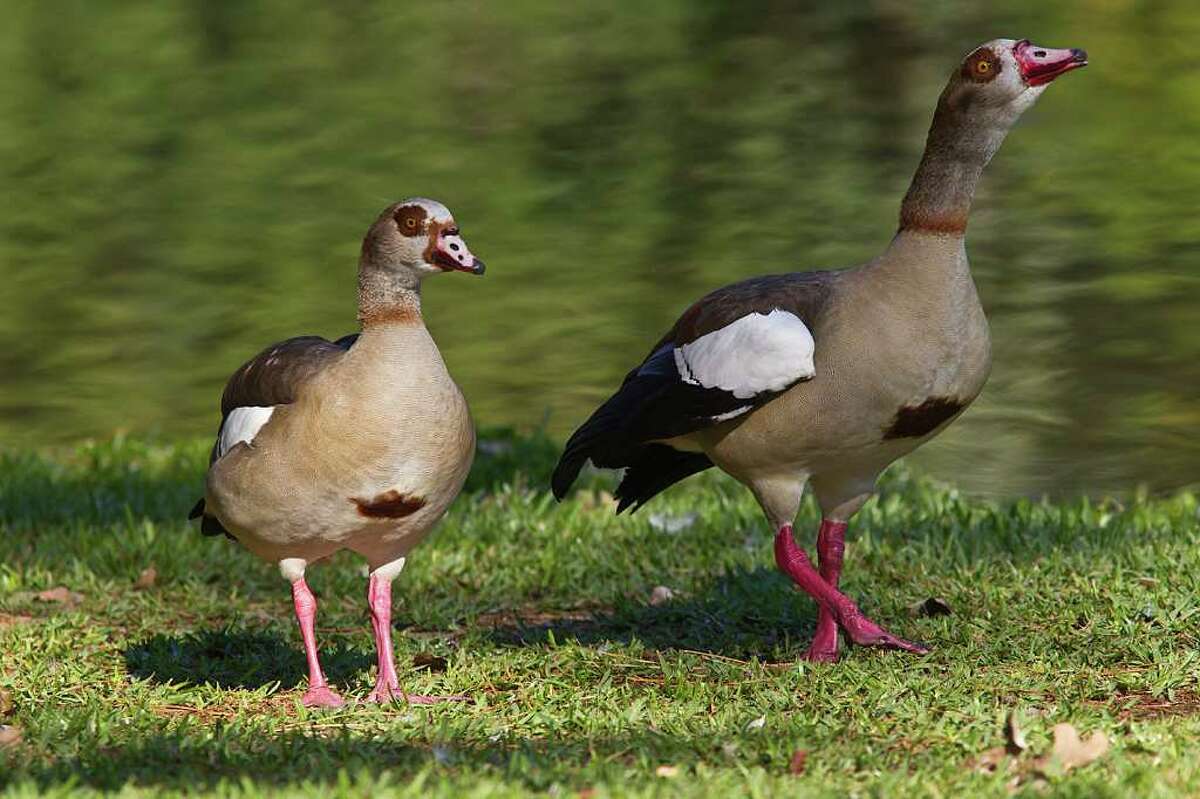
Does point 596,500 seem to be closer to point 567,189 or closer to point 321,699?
point 321,699

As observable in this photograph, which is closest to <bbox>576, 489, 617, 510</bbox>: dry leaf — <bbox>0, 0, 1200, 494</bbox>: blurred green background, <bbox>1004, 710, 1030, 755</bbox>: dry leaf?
<bbox>0, 0, 1200, 494</bbox>: blurred green background

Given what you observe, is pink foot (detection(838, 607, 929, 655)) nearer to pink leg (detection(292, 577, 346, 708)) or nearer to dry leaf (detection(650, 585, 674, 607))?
dry leaf (detection(650, 585, 674, 607))

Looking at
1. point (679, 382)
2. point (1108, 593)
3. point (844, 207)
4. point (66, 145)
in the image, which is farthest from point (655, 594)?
point (66, 145)

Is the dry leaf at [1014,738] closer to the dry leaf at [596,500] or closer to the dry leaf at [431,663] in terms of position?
the dry leaf at [431,663]

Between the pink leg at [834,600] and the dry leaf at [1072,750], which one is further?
the pink leg at [834,600]

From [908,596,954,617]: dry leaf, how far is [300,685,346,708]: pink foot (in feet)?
6.60

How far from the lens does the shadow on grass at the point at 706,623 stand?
626cm

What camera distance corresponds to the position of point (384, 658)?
5711 mm

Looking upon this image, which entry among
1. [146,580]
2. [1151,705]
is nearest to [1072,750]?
[1151,705]

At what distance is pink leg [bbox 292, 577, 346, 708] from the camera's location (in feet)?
18.2

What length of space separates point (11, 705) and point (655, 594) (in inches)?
92.2

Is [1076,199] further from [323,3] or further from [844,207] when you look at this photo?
[323,3]

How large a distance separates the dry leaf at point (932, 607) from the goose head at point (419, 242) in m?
1.96

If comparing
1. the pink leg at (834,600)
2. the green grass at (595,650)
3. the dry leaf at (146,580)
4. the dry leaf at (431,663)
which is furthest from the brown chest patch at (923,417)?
the dry leaf at (146,580)
